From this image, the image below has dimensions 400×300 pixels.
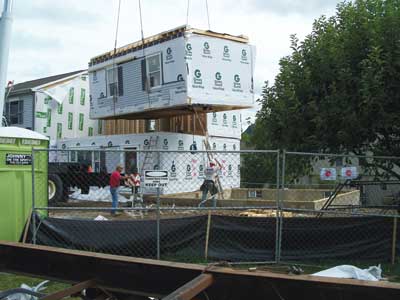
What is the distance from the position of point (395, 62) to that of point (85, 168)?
14.3m

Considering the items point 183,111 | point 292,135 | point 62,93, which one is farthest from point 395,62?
point 62,93

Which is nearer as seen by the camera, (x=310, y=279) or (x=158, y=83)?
(x=310, y=279)

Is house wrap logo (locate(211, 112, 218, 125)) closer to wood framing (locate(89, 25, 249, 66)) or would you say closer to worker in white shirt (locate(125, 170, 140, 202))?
wood framing (locate(89, 25, 249, 66))

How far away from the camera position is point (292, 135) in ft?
30.6

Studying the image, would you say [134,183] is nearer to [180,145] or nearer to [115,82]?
[180,145]

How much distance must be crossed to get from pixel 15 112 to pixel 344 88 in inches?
1171

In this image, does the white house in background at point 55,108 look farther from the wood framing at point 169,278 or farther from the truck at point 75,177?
the wood framing at point 169,278

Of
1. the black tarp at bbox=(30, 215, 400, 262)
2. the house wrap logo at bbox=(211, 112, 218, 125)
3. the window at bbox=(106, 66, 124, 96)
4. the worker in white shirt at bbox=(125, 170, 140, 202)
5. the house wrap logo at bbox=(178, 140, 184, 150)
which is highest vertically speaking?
the window at bbox=(106, 66, 124, 96)

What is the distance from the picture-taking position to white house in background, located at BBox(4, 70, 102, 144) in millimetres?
32188

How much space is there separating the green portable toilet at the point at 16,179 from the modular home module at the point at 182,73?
1100 cm

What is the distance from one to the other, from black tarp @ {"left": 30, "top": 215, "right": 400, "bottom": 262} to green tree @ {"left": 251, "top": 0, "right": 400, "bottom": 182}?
1.36 metres

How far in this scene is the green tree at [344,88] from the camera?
7918mm

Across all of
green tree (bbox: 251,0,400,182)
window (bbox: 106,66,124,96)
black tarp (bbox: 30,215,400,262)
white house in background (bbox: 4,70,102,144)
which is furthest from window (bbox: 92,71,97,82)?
black tarp (bbox: 30,215,400,262)

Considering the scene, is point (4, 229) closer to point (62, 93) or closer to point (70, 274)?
point (70, 274)
